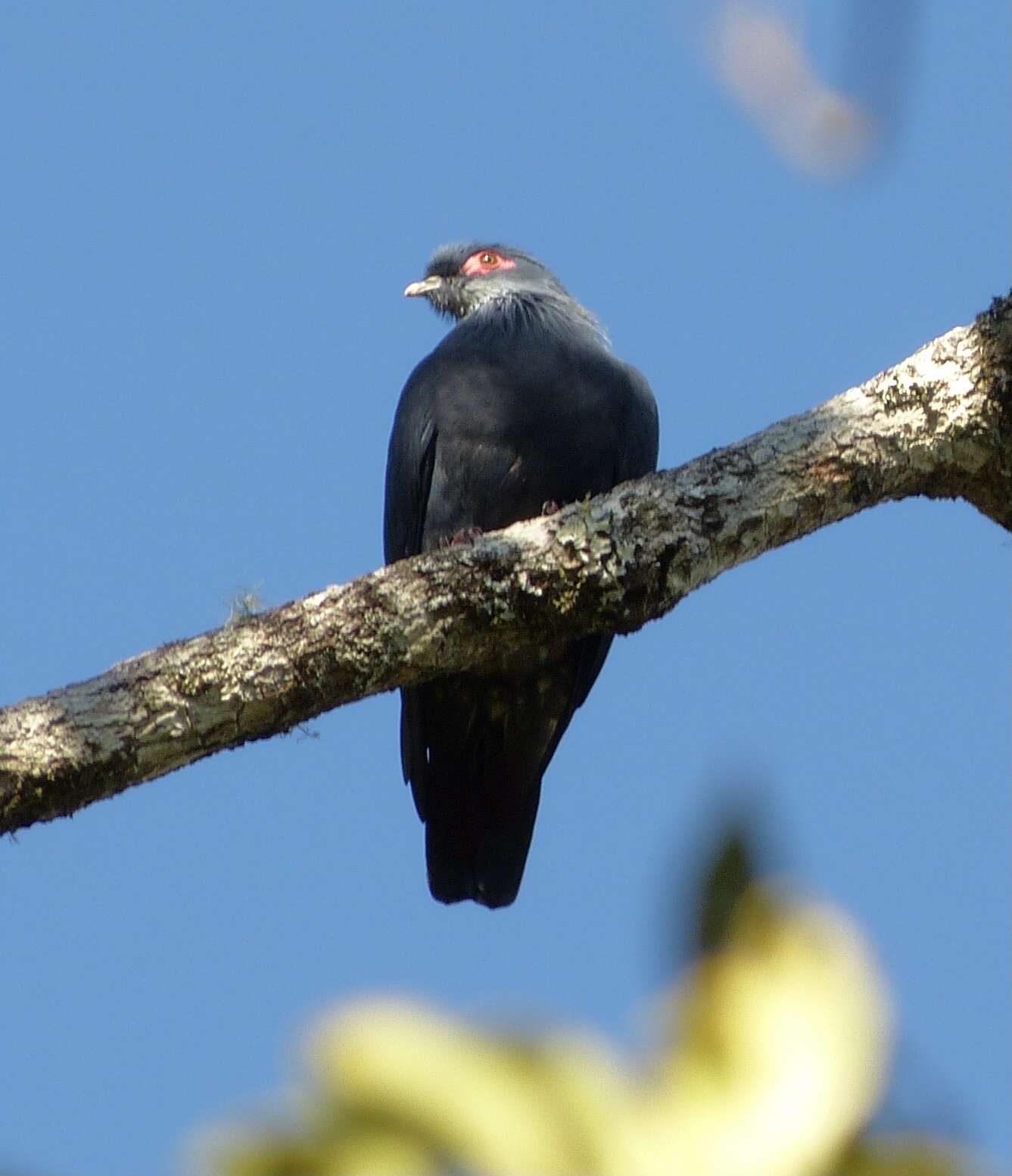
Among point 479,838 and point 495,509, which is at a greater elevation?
point 495,509

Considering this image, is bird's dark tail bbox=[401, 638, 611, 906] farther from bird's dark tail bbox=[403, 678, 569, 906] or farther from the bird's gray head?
the bird's gray head

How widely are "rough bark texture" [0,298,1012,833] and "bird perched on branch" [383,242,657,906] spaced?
3.10ft

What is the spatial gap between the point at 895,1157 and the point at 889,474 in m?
3.22

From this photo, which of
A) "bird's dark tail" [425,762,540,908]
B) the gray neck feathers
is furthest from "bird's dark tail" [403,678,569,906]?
the gray neck feathers

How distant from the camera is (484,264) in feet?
22.1

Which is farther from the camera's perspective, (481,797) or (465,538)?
(481,797)

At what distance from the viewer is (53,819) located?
3.34 m

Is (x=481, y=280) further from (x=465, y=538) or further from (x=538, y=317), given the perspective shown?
(x=465, y=538)

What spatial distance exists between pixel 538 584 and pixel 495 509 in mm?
1188

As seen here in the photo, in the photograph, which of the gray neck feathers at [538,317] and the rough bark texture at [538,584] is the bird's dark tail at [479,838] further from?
the gray neck feathers at [538,317]

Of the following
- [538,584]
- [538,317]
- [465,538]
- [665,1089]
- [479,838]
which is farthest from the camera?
[538,317]

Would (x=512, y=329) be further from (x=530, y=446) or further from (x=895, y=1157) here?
(x=895, y=1157)

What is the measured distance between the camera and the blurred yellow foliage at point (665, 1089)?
2.89ft

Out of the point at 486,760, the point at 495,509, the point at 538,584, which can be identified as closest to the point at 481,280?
the point at 495,509
